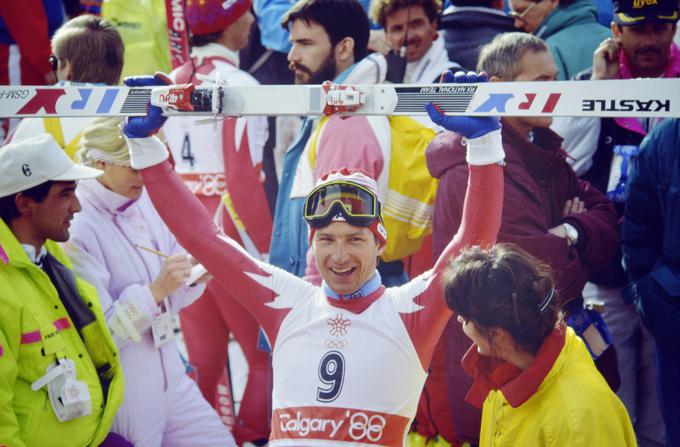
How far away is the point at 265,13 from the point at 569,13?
1799 millimetres

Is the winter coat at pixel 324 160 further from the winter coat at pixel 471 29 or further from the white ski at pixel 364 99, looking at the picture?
the winter coat at pixel 471 29

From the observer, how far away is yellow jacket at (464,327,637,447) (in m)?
3.05

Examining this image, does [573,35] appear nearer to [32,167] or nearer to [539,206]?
[539,206]

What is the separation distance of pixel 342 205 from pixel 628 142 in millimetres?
1959

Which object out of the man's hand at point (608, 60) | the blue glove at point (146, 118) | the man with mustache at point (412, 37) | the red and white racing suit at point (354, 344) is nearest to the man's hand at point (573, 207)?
the man's hand at point (608, 60)

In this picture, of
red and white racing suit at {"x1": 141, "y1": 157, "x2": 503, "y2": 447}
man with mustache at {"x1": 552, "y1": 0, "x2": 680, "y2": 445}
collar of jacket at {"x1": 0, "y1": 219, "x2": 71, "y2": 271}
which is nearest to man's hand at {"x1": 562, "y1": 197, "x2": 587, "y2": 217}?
man with mustache at {"x1": 552, "y1": 0, "x2": 680, "y2": 445}

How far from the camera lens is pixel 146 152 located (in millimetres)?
3955

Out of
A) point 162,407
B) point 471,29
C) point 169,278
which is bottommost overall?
point 162,407

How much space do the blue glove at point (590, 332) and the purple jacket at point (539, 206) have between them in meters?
0.09

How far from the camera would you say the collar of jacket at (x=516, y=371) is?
125 inches

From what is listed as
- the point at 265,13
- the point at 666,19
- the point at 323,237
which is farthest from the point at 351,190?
the point at 265,13

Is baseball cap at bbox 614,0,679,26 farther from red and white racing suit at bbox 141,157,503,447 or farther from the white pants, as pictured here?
the white pants

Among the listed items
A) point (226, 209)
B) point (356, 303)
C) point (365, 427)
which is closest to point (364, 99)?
point (356, 303)

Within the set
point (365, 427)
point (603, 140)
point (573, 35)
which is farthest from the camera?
point (573, 35)
